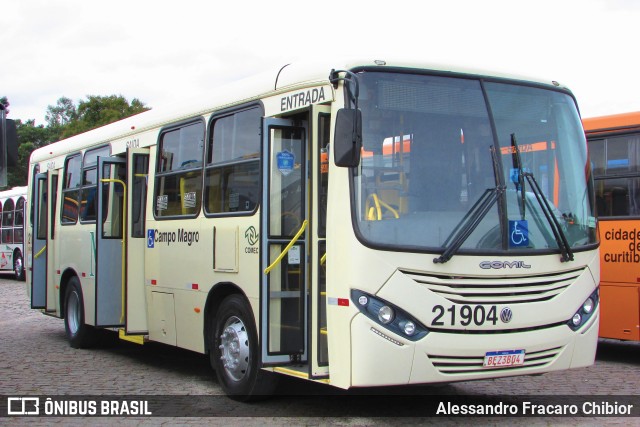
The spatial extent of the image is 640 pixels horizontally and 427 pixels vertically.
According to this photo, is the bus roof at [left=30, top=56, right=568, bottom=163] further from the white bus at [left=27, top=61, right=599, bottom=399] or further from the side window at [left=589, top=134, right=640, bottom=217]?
the side window at [left=589, top=134, right=640, bottom=217]

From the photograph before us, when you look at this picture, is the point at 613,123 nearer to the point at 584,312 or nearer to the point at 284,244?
the point at 584,312

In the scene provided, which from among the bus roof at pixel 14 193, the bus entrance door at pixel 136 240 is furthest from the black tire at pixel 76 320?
the bus roof at pixel 14 193

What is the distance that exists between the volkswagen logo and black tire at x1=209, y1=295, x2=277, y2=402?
231 centimetres

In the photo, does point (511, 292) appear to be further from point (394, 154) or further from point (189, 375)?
point (189, 375)

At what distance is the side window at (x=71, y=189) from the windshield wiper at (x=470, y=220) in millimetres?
7678

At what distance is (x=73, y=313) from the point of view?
42.4 ft

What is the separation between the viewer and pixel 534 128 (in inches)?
296

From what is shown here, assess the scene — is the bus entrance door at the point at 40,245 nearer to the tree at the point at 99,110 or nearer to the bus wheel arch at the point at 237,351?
the bus wheel arch at the point at 237,351

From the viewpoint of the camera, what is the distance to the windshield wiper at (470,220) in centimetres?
666

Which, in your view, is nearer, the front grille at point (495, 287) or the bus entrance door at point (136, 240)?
the front grille at point (495, 287)

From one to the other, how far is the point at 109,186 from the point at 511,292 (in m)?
6.45

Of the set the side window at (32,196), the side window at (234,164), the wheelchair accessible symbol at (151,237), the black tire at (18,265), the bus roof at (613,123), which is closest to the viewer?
the side window at (234,164)

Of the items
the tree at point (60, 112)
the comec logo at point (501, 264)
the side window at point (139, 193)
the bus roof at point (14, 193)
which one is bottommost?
the comec logo at point (501, 264)

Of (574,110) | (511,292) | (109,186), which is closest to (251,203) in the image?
(511,292)
